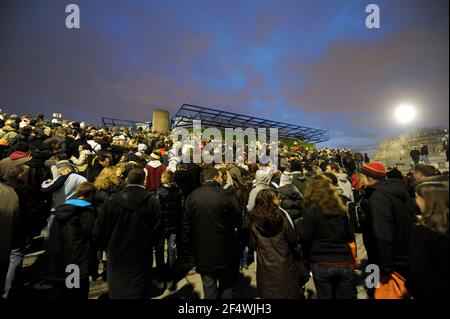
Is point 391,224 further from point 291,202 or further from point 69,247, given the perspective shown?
point 69,247

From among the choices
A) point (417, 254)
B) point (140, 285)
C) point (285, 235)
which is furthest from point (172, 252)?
point (417, 254)

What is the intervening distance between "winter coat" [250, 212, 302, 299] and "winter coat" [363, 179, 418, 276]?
92 centimetres

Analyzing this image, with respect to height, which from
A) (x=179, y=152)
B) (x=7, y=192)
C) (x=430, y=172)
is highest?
(x=179, y=152)

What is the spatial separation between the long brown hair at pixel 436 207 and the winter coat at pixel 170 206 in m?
3.53

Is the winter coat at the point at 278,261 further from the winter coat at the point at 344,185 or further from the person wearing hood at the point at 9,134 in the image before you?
the person wearing hood at the point at 9,134

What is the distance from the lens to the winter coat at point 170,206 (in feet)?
13.0

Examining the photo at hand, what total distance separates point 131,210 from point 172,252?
6.64 ft

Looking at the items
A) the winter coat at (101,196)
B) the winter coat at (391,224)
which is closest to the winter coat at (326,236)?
the winter coat at (391,224)

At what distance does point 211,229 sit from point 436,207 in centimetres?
227

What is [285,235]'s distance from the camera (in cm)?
252

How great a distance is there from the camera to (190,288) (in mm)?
3859

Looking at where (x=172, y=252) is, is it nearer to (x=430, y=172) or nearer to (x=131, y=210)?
(x=131, y=210)

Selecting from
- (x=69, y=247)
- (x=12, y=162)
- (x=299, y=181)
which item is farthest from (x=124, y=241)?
(x=12, y=162)

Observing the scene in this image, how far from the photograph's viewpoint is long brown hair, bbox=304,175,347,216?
244 cm
